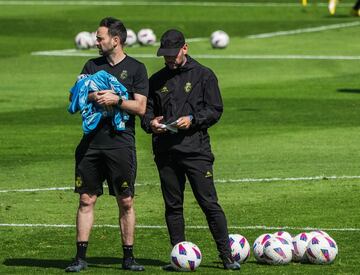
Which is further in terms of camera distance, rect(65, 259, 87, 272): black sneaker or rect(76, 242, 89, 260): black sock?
rect(76, 242, 89, 260): black sock

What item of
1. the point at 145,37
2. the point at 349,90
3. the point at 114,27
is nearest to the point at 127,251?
the point at 114,27

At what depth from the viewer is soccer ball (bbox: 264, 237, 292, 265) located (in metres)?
14.2

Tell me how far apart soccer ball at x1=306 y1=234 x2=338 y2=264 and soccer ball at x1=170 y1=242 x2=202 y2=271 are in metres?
1.20

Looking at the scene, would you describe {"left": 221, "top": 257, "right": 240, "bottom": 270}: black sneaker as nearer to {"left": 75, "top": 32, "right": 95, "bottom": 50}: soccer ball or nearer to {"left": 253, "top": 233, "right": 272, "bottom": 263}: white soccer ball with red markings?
{"left": 253, "top": 233, "right": 272, "bottom": 263}: white soccer ball with red markings

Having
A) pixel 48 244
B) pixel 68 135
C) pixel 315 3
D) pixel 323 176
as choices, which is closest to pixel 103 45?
pixel 48 244

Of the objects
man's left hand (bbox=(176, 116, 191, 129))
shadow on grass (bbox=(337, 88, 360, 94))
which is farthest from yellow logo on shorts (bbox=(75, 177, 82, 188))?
shadow on grass (bbox=(337, 88, 360, 94))

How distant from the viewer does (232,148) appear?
78.5 feet

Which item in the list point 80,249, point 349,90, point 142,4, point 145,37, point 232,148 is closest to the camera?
point 80,249

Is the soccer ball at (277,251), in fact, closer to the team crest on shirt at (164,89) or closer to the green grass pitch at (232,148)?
the green grass pitch at (232,148)

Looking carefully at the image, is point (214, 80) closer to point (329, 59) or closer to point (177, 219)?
point (177, 219)

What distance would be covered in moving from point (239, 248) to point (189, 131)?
1.36 meters

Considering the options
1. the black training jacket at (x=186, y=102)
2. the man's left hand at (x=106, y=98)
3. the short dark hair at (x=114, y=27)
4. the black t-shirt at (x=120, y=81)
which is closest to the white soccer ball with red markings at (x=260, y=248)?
the black training jacket at (x=186, y=102)

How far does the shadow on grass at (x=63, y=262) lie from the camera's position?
14508 mm

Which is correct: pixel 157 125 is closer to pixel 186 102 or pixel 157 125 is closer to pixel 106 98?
pixel 186 102
